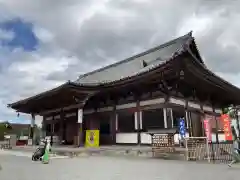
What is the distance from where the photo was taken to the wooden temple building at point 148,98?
13523 mm

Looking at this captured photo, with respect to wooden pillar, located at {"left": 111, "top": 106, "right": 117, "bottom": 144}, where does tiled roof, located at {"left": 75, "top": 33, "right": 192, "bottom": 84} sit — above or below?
above

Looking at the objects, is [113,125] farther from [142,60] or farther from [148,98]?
[142,60]

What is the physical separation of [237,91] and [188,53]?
7602 mm

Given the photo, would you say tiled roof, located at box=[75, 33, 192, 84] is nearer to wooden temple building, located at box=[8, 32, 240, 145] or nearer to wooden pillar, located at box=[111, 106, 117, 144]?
wooden temple building, located at box=[8, 32, 240, 145]

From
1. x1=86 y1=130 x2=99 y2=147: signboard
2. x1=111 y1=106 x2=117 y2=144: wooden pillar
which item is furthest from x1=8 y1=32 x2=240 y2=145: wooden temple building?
x1=86 y1=130 x2=99 y2=147: signboard

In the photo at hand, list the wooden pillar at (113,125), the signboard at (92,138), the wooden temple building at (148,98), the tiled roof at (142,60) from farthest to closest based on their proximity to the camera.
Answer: the tiled roof at (142,60) → the wooden pillar at (113,125) → the signboard at (92,138) → the wooden temple building at (148,98)

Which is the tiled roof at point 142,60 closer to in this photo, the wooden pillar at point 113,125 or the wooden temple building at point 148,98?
the wooden temple building at point 148,98

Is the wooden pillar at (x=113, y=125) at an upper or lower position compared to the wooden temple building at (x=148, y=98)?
lower

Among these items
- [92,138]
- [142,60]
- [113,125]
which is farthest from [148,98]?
[142,60]

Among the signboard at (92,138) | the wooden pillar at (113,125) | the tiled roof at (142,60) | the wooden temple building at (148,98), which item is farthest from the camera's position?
the tiled roof at (142,60)

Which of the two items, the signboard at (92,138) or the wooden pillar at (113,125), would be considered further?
the wooden pillar at (113,125)

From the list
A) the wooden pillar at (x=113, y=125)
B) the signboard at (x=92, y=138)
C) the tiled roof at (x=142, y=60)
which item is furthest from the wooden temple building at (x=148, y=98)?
the signboard at (x=92, y=138)

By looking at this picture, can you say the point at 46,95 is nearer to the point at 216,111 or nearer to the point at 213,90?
the point at 213,90

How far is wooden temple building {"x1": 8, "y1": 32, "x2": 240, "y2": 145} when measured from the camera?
13.5m
